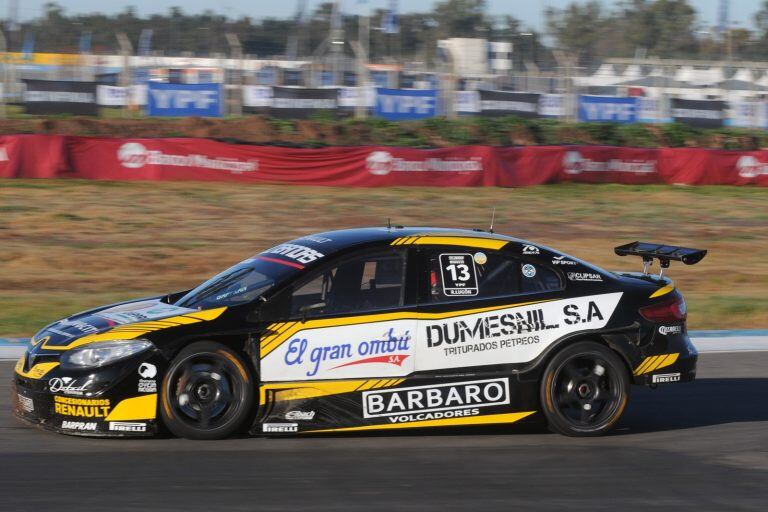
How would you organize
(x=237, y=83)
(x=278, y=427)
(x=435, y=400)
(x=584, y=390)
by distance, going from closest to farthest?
(x=278, y=427), (x=435, y=400), (x=584, y=390), (x=237, y=83)

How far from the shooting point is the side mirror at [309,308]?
686cm

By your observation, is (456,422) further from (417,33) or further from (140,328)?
(417,33)

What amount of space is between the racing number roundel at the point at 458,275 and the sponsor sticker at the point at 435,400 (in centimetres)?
62

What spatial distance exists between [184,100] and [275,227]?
1441 centimetres

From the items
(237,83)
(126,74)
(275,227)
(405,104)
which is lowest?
(275,227)

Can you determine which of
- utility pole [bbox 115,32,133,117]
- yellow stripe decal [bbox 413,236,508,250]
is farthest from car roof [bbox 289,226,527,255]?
utility pole [bbox 115,32,133,117]

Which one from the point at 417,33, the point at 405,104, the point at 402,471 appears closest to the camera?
the point at 402,471

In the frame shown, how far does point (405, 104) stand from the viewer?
115ft

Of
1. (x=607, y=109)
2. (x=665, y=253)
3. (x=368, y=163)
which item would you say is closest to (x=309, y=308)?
(x=665, y=253)

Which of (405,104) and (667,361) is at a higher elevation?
(405,104)

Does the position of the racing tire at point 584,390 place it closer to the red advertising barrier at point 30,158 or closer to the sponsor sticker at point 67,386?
the sponsor sticker at point 67,386

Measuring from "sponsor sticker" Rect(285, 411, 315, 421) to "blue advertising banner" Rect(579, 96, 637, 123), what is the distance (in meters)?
32.2

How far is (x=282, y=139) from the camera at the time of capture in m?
31.3

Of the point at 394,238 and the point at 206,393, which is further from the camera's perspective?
the point at 394,238
